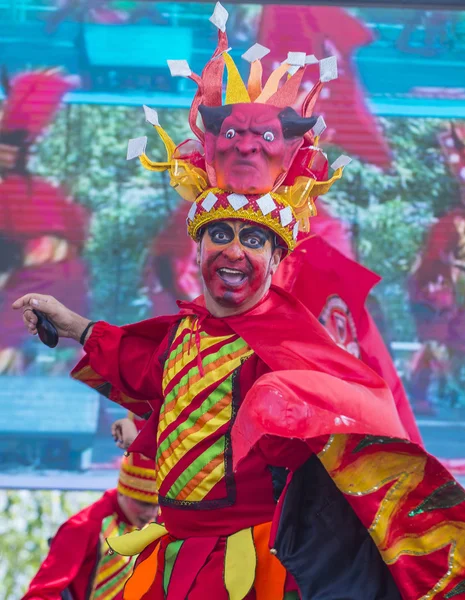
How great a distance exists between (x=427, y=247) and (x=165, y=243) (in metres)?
1.25

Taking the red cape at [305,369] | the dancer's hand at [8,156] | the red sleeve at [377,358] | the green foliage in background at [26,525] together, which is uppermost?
the red cape at [305,369]

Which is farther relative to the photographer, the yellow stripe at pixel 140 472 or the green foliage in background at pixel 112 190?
the green foliage in background at pixel 112 190

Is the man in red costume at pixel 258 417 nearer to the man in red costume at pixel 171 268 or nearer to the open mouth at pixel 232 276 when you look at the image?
the open mouth at pixel 232 276

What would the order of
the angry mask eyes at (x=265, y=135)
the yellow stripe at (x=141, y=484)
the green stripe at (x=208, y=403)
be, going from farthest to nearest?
the yellow stripe at (x=141, y=484) < the angry mask eyes at (x=265, y=135) < the green stripe at (x=208, y=403)

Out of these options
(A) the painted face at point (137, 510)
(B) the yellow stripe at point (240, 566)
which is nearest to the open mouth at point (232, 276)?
(B) the yellow stripe at point (240, 566)

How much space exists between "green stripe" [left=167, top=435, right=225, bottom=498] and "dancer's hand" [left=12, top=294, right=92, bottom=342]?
56 centimetres

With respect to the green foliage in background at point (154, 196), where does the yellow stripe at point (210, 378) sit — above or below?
above

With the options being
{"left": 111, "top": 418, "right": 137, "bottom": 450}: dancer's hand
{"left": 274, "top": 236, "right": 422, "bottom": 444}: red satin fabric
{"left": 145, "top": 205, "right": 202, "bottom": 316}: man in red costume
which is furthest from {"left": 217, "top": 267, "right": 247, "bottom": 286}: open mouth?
{"left": 145, "top": 205, "right": 202, "bottom": 316}: man in red costume

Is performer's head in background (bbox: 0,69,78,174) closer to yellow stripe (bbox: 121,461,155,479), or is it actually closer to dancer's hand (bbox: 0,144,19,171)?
dancer's hand (bbox: 0,144,19,171)

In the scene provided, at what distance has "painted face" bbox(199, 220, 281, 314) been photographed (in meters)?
2.75

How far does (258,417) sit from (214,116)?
3.03ft

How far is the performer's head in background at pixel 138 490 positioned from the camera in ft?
13.2

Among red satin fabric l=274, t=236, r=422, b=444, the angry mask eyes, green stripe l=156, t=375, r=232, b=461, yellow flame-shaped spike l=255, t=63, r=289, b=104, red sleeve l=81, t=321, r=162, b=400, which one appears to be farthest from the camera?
red satin fabric l=274, t=236, r=422, b=444

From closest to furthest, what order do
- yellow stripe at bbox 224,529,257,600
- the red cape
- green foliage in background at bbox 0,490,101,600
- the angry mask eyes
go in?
the red cape
yellow stripe at bbox 224,529,257,600
the angry mask eyes
green foliage in background at bbox 0,490,101,600
